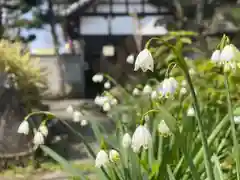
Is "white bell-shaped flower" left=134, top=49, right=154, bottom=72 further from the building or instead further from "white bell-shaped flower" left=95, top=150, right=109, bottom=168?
the building

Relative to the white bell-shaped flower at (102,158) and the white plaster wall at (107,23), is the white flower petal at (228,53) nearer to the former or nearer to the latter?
the white bell-shaped flower at (102,158)

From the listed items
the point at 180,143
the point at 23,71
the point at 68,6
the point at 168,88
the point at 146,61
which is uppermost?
the point at 68,6

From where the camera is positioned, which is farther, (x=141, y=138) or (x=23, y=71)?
(x=23, y=71)

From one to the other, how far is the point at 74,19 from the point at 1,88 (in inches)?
383

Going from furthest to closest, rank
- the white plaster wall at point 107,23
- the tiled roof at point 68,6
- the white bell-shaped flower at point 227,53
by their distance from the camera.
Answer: the white plaster wall at point 107,23, the tiled roof at point 68,6, the white bell-shaped flower at point 227,53

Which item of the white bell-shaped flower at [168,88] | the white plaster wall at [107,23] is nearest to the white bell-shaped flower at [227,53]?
the white bell-shaped flower at [168,88]

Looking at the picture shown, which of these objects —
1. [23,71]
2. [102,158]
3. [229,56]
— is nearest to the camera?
[229,56]

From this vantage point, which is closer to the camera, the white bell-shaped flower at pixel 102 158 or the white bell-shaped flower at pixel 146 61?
the white bell-shaped flower at pixel 146 61

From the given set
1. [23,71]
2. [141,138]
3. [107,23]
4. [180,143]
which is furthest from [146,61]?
[107,23]

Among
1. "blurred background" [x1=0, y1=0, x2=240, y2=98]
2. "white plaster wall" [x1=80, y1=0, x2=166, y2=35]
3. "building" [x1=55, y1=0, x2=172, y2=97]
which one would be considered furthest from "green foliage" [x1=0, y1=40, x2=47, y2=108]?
"white plaster wall" [x1=80, y1=0, x2=166, y2=35]

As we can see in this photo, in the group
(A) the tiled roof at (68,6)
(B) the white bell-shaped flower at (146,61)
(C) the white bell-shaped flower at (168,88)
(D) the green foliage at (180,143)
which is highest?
(A) the tiled roof at (68,6)

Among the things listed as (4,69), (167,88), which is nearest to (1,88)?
(4,69)

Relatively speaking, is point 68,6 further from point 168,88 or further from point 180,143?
point 168,88

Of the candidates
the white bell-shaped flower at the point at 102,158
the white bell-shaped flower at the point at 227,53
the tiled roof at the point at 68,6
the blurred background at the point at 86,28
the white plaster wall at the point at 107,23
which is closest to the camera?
the white bell-shaped flower at the point at 227,53
